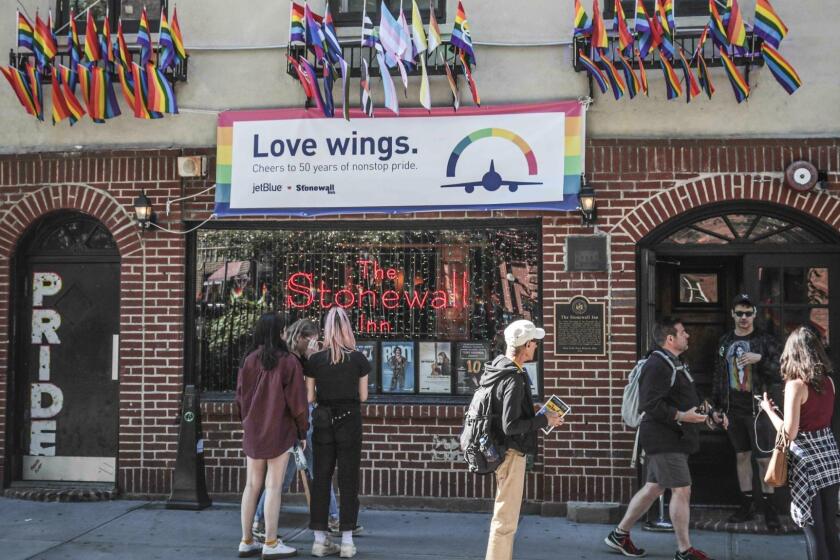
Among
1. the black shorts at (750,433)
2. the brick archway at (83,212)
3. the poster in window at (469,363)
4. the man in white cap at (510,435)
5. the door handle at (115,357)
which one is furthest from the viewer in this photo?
the door handle at (115,357)

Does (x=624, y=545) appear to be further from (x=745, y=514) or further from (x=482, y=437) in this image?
(x=482, y=437)

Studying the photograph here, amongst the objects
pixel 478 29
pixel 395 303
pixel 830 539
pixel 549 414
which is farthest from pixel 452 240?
pixel 830 539

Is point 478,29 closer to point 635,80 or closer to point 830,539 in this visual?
point 635,80

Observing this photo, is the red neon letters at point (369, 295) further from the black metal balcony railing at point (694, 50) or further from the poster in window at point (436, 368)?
the black metal balcony railing at point (694, 50)

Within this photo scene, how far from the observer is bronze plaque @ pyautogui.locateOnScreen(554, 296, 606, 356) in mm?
8758

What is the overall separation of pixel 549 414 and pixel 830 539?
1.91 metres

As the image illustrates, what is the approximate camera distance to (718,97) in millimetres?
8734

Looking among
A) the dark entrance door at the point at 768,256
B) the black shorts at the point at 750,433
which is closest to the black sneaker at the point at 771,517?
the black shorts at the point at 750,433

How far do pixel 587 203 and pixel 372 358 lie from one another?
2.47 meters

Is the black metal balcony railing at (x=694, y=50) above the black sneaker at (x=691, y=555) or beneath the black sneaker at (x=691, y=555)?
above

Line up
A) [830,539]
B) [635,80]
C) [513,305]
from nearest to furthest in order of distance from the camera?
[830,539], [635,80], [513,305]

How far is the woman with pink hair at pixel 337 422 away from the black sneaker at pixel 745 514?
3.36 metres

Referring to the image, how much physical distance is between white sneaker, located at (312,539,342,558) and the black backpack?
1.69 m

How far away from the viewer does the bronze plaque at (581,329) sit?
876 centimetres
